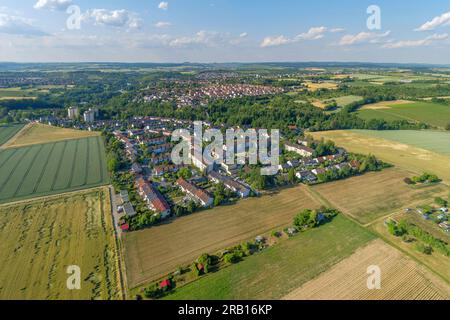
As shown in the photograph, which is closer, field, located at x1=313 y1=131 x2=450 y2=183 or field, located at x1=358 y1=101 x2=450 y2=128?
field, located at x1=313 y1=131 x2=450 y2=183

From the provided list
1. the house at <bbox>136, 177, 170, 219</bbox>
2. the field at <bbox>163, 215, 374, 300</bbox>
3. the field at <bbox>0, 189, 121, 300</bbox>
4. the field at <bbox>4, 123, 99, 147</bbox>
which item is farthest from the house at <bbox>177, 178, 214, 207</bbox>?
the field at <bbox>4, 123, 99, 147</bbox>

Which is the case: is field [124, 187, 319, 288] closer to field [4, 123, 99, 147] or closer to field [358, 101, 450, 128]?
field [4, 123, 99, 147]

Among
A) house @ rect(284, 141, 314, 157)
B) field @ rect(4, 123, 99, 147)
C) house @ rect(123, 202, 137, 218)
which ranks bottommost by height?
house @ rect(123, 202, 137, 218)

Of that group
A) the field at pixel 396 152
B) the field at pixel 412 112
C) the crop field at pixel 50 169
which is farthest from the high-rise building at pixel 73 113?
the field at pixel 412 112

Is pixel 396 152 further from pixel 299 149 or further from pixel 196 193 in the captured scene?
pixel 196 193

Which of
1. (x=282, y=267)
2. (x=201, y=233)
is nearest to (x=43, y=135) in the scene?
(x=201, y=233)

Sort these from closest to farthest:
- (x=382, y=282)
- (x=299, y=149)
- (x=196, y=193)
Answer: (x=382, y=282)
(x=196, y=193)
(x=299, y=149)
